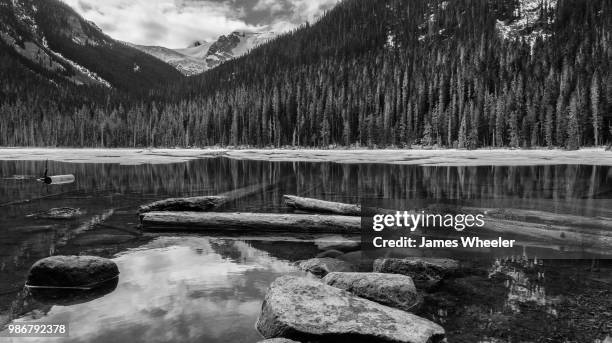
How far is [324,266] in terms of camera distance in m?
9.42

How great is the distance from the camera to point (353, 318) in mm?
6031

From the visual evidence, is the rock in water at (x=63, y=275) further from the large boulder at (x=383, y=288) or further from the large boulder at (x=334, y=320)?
the large boulder at (x=383, y=288)

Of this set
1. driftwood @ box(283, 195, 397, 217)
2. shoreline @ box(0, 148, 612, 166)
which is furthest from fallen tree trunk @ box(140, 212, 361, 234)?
shoreline @ box(0, 148, 612, 166)

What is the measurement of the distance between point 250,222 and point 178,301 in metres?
6.38

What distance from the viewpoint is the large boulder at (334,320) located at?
5.71 m

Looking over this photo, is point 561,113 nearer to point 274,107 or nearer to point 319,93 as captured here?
point 319,93

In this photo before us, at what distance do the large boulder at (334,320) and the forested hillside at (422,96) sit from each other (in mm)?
87496

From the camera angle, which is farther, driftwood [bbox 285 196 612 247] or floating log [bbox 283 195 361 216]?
floating log [bbox 283 195 361 216]

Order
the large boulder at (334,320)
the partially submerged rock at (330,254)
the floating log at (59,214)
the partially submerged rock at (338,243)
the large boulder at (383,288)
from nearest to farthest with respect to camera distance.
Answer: the large boulder at (334,320) < the large boulder at (383,288) < the partially submerged rock at (330,254) < the partially submerged rock at (338,243) < the floating log at (59,214)

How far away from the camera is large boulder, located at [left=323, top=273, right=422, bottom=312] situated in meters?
7.46

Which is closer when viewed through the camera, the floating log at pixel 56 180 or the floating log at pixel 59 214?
the floating log at pixel 59 214

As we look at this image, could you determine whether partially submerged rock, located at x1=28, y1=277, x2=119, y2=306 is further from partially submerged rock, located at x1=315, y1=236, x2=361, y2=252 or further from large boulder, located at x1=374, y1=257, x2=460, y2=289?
large boulder, located at x1=374, y1=257, x2=460, y2=289

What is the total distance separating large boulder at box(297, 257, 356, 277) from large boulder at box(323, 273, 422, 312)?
3.85 feet

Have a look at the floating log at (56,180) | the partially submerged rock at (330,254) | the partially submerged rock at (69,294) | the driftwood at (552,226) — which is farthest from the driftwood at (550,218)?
the floating log at (56,180)
